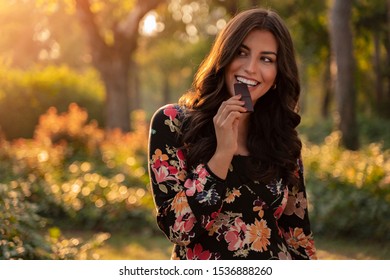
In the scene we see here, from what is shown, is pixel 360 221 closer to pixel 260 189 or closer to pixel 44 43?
pixel 260 189

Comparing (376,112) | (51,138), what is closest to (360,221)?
(51,138)

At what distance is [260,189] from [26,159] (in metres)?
9.11

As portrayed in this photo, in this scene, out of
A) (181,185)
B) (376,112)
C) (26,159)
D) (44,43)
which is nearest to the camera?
(181,185)

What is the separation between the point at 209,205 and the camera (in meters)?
2.60

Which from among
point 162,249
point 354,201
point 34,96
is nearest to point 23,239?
point 162,249

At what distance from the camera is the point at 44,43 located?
55.4 meters

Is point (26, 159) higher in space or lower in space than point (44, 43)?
lower

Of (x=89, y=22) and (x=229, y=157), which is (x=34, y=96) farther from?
(x=229, y=157)

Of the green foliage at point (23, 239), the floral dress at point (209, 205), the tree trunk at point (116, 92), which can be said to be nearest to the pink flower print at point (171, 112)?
the floral dress at point (209, 205)

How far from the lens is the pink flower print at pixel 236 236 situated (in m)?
2.73

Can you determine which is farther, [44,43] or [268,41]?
[44,43]

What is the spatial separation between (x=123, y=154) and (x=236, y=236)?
10.8 meters

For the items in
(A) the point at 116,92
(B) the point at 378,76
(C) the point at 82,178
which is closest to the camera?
(C) the point at 82,178
